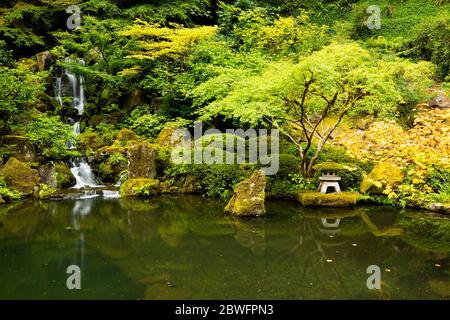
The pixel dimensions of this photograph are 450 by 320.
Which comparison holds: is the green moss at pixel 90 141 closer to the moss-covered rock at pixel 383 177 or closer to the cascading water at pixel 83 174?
the cascading water at pixel 83 174

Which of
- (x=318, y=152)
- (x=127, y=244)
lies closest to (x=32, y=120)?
(x=127, y=244)

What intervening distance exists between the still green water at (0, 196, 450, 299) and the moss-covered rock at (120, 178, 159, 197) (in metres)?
1.69

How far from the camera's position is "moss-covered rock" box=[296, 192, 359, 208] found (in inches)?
458

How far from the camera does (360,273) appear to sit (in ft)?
21.1

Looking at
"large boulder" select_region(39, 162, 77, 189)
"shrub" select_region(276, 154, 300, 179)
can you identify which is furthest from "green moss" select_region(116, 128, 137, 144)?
"shrub" select_region(276, 154, 300, 179)

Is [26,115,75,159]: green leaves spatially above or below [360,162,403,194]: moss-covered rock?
above

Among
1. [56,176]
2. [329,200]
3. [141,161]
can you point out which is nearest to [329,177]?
[329,200]

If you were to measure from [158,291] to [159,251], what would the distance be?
1.84 metres

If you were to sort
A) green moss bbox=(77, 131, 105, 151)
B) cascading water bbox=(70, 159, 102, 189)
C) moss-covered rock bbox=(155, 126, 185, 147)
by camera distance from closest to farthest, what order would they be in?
cascading water bbox=(70, 159, 102, 189), moss-covered rock bbox=(155, 126, 185, 147), green moss bbox=(77, 131, 105, 151)

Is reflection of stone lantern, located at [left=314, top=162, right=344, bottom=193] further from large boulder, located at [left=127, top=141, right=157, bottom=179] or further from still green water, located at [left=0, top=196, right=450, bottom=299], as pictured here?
large boulder, located at [left=127, top=141, right=157, bottom=179]

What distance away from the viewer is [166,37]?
18.0m

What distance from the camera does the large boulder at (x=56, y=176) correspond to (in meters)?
13.8

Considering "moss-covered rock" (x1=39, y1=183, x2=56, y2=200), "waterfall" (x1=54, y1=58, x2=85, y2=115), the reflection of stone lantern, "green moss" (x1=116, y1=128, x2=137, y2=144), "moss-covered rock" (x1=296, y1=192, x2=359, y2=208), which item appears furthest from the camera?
"waterfall" (x1=54, y1=58, x2=85, y2=115)

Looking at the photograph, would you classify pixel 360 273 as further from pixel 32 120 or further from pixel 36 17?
pixel 36 17
